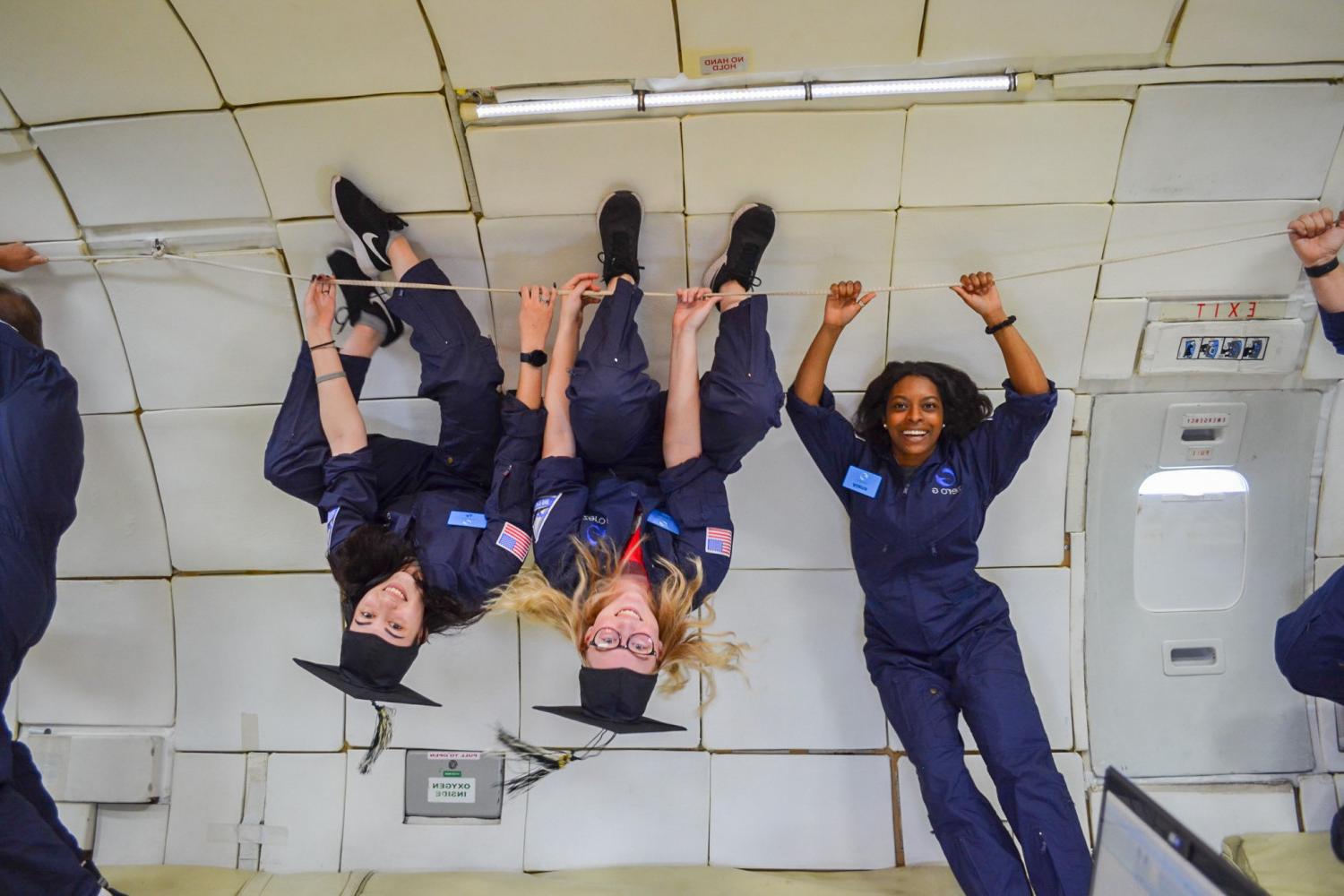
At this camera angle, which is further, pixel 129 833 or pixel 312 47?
pixel 129 833

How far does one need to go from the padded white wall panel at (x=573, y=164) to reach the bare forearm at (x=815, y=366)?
653 millimetres

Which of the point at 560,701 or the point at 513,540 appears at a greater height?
the point at 513,540

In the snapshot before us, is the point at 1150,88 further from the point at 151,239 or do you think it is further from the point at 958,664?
the point at 151,239

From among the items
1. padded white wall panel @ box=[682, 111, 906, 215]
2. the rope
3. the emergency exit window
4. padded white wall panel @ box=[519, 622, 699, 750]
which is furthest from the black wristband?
padded white wall panel @ box=[519, 622, 699, 750]

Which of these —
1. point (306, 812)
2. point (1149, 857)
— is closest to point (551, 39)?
point (1149, 857)

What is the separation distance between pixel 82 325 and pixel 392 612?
66.4 inches

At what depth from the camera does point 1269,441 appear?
10.1 ft

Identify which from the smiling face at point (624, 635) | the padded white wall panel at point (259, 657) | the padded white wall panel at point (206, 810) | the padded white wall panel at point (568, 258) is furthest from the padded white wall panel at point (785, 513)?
the padded white wall panel at point (206, 810)

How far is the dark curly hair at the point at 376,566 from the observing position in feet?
8.64

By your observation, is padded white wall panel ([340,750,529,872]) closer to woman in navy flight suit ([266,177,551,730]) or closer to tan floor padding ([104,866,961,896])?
tan floor padding ([104,866,961,896])

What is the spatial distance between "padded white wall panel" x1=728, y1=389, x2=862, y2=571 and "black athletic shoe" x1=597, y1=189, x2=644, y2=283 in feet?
2.68

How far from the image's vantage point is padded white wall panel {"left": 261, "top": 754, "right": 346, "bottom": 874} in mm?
3281

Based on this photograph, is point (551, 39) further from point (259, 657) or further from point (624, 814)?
point (624, 814)

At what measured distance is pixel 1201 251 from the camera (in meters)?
2.84
